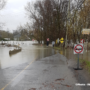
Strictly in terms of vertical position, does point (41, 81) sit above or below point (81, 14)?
below

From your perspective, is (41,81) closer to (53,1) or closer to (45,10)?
(53,1)

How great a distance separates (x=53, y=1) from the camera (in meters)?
44.8

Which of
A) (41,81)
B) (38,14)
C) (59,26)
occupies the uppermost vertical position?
(38,14)

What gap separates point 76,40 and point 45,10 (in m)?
17.3

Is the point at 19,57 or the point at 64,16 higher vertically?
the point at 64,16

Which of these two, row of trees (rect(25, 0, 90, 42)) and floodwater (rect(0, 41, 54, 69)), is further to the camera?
row of trees (rect(25, 0, 90, 42))

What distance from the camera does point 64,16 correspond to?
143 feet

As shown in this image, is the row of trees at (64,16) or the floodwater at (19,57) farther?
the row of trees at (64,16)

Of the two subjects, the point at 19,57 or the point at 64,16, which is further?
the point at 64,16

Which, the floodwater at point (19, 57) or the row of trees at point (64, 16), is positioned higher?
the row of trees at point (64, 16)

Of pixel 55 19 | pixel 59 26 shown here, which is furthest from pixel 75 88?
pixel 55 19

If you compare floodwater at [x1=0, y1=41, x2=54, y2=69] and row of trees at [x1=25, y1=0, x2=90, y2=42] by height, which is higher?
row of trees at [x1=25, y1=0, x2=90, y2=42]

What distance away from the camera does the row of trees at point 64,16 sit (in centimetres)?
3347

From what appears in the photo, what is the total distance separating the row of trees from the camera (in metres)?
33.5
